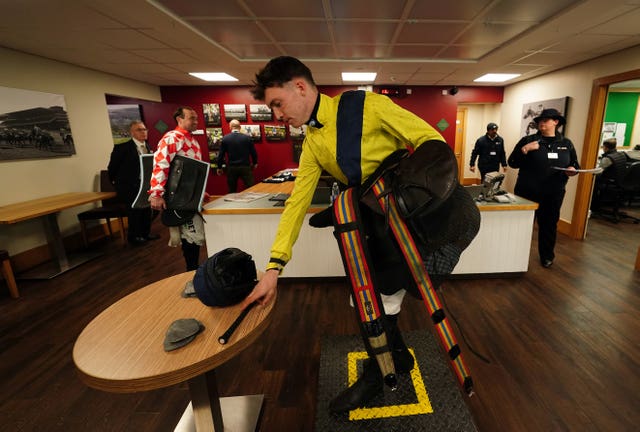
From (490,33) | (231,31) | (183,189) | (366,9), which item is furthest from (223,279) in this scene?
(490,33)

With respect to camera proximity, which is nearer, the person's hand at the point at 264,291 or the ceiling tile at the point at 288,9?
the person's hand at the point at 264,291

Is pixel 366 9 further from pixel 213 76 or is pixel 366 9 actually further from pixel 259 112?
pixel 259 112

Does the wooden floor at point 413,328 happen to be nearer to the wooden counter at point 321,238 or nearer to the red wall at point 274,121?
the wooden counter at point 321,238

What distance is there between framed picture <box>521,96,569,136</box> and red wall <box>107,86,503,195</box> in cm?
118

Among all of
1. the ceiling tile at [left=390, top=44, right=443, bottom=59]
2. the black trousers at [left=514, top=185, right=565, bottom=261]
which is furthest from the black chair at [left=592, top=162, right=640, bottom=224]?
the ceiling tile at [left=390, top=44, right=443, bottom=59]

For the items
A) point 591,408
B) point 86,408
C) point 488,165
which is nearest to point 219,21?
point 86,408

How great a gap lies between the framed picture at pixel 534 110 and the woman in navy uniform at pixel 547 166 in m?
2.15

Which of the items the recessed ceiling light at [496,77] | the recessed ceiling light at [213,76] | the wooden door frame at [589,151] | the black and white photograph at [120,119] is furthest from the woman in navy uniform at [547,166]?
the black and white photograph at [120,119]

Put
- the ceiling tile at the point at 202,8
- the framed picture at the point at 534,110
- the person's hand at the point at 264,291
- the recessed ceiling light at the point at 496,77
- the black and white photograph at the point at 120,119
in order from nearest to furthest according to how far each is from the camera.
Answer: the person's hand at the point at 264,291 < the ceiling tile at the point at 202,8 < the framed picture at the point at 534,110 < the black and white photograph at the point at 120,119 < the recessed ceiling light at the point at 496,77

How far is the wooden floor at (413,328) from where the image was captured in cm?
159

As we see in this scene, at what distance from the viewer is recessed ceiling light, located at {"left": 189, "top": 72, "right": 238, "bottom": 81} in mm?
5270

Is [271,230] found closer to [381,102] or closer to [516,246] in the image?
[381,102]

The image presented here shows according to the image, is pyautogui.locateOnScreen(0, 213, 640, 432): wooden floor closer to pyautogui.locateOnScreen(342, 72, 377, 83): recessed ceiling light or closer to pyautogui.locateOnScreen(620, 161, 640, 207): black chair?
pyautogui.locateOnScreen(620, 161, 640, 207): black chair

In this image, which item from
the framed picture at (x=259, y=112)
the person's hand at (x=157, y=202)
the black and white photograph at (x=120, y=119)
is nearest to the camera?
the person's hand at (x=157, y=202)
